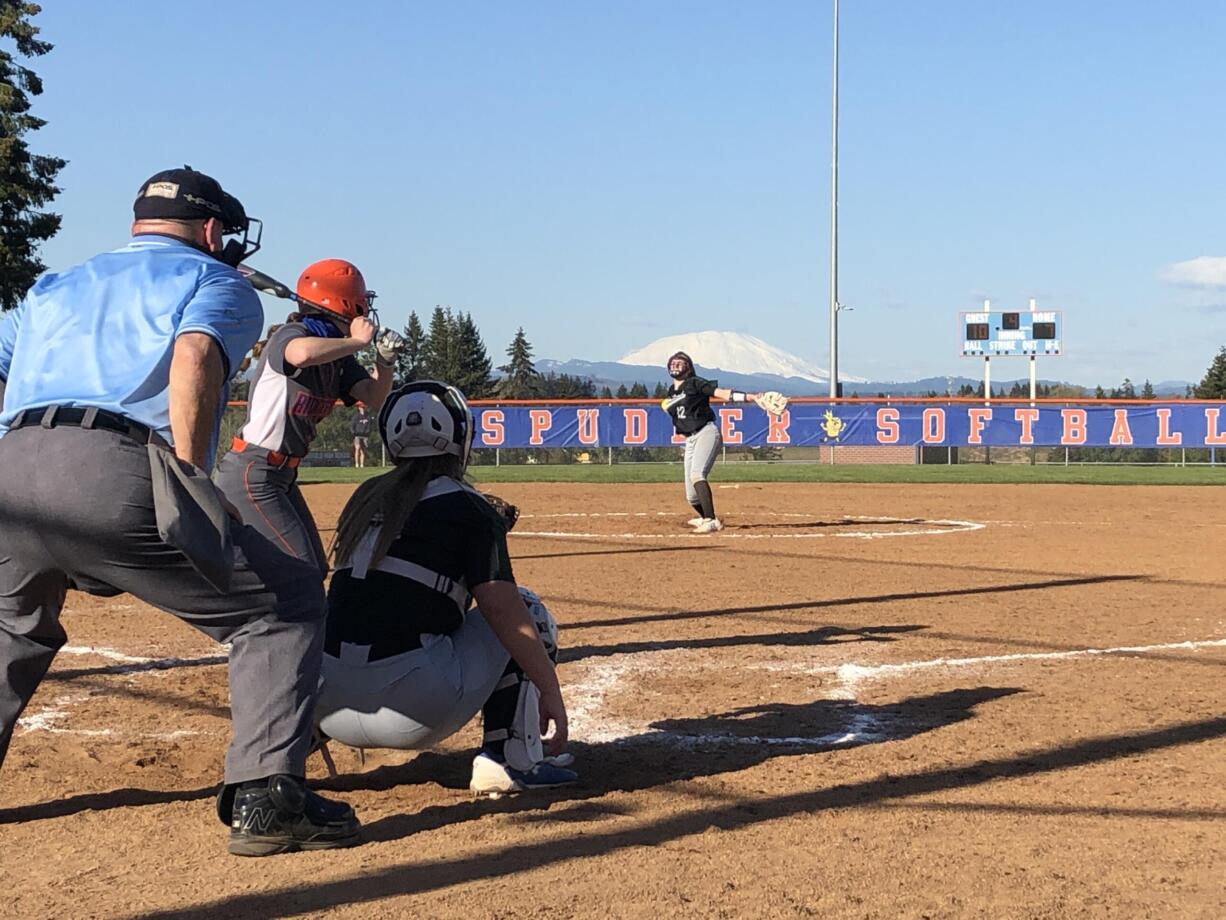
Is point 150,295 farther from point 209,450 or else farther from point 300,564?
point 300,564

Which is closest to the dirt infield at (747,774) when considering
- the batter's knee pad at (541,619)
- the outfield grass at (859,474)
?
the batter's knee pad at (541,619)

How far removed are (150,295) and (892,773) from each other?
10.1 feet

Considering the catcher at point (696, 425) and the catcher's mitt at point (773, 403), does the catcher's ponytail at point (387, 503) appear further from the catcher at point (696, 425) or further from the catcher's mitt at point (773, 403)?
the catcher at point (696, 425)

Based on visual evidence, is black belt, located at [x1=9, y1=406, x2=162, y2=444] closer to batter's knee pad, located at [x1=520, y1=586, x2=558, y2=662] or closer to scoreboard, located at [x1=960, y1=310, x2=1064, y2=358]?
batter's knee pad, located at [x1=520, y1=586, x2=558, y2=662]

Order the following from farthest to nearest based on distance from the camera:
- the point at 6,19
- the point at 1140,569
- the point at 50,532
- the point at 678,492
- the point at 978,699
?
1. the point at 6,19
2. the point at 678,492
3. the point at 1140,569
4. the point at 978,699
5. the point at 50,532

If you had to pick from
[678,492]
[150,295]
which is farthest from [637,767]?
[678,492]

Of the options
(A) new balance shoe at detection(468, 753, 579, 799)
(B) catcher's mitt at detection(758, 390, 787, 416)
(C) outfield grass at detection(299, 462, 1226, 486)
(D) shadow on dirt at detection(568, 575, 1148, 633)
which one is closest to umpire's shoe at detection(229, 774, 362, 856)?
(A) new balance shoe at detection(468, 753, 579, 799)

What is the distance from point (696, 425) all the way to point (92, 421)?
452 inches

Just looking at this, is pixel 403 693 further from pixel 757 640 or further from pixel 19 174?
pixel 19 174

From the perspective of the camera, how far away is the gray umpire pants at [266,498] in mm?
5570

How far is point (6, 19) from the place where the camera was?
36594 millimetres

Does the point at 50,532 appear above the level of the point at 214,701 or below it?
above

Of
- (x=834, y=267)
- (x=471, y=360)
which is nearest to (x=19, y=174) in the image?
(x=834, y=267)

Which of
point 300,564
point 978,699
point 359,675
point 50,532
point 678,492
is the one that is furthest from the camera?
point 678,492
